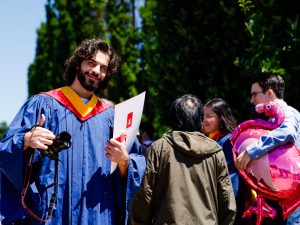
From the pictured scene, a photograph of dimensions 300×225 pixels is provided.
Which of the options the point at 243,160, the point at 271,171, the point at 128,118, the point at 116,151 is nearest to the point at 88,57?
the point at 128,118

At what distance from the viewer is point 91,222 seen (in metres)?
3.45

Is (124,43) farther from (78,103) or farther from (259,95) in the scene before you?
(78,103)

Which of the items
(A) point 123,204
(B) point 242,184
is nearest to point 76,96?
(A) point 123,204

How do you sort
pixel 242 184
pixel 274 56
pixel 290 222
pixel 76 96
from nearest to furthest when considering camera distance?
pixel 76 96 → pixel 290 222 → pixel 242 184 → pixel 274 56

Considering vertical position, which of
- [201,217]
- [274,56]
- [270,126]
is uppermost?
[274,56]

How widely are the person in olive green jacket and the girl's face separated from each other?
3.94ft

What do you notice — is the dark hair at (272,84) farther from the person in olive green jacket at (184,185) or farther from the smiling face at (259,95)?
the person in olive green jacket at (184,185)

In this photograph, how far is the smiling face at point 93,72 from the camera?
12.2 ft

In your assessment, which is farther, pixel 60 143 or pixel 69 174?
pixel 69 174

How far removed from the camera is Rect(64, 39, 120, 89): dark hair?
3770 mm

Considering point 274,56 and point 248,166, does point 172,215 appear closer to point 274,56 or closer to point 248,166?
point 248,166

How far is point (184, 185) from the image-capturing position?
3.76 metres

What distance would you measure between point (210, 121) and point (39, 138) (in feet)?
7.41

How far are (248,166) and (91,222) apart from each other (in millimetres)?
1427
